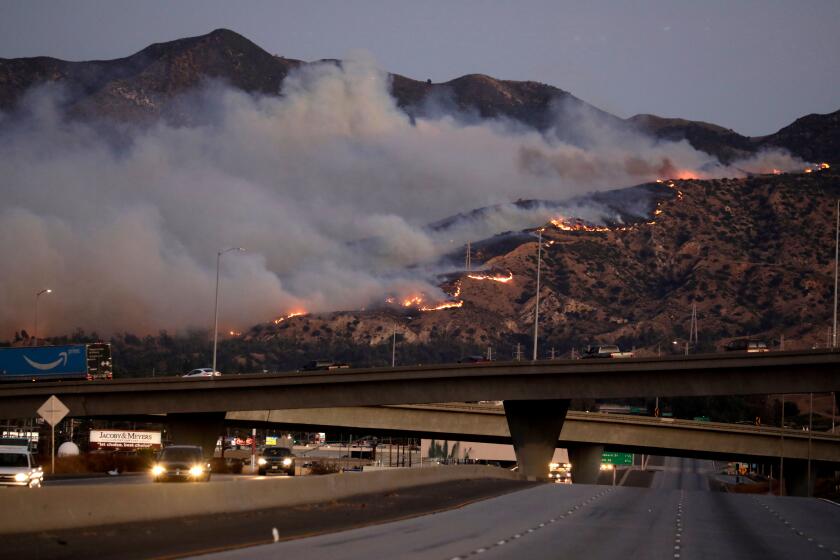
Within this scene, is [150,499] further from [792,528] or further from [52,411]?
[792,528]

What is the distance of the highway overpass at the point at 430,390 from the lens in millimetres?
88750

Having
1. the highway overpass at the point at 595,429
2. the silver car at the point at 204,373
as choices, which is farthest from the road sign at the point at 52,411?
the highway overpass at the point at 595,429

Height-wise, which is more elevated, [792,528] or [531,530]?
[531,530]

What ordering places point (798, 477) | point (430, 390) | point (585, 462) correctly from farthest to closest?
point (585, 462), point (798, 477), point (430, 390)

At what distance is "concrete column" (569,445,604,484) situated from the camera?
4749 inches

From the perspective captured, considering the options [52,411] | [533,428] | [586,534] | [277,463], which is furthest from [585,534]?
[533,428]

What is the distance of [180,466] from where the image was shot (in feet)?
173

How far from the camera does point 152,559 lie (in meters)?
25.7

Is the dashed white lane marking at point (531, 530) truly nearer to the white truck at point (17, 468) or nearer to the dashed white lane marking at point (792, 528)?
the dashed white lane marking at point (792, 528)

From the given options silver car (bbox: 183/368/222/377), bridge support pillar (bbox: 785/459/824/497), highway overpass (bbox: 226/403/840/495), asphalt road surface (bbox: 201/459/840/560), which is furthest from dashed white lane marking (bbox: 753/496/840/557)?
bridge support pillar (bbox: 785/459/824/497)

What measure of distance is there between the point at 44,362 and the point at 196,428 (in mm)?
14461

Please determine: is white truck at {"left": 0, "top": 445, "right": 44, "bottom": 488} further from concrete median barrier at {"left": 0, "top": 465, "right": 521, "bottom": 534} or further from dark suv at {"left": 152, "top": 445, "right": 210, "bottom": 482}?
dark suv at {"left": 152, "top": 445, "right": 210, "bottom": 482}

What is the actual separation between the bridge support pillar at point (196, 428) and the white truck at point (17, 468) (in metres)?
57.7

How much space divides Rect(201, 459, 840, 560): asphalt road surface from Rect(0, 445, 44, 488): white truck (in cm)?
1311
